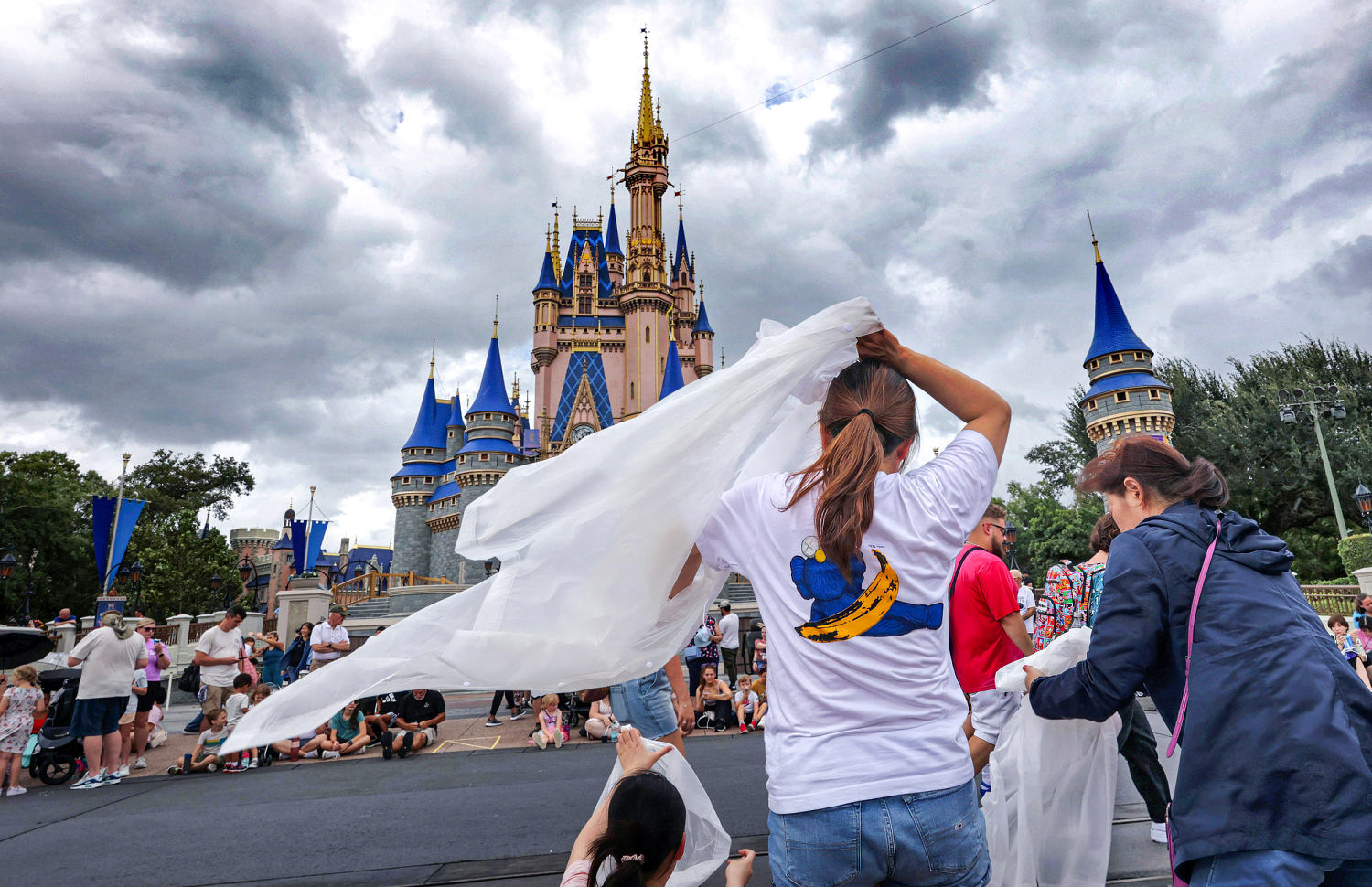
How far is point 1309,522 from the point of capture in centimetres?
3016

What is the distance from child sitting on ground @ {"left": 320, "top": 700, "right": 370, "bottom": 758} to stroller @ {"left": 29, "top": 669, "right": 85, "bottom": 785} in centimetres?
237

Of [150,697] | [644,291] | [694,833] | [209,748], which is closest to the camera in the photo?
[694,833]

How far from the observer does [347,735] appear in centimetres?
895

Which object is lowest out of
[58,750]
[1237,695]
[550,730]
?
[550,730]

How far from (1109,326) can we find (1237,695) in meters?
36.2

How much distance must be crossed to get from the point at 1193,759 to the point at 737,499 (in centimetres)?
121

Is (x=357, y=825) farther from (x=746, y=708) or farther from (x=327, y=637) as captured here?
(x=327, y=637)

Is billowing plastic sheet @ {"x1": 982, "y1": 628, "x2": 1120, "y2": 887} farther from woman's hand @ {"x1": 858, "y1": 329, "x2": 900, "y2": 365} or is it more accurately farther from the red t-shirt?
woman's hand @ {"x1": 858, "y1": 329, "x2": 900, "y2": 365}

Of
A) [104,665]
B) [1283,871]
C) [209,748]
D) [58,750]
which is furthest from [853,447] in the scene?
[58,750]

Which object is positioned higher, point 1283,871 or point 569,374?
point 569,374

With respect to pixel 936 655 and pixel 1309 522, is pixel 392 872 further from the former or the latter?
pixel 1309 522

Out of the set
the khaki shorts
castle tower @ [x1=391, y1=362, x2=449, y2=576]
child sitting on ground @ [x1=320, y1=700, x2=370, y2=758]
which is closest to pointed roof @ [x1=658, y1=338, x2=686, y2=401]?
castle tower @ [x1=391, y1=362, x2=449, y2=576]

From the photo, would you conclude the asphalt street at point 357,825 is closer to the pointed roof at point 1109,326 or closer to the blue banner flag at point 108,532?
the blue banner flag at point 108,532

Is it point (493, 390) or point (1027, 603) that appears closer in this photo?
point (1027, 603)
